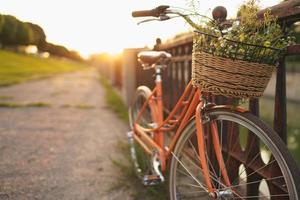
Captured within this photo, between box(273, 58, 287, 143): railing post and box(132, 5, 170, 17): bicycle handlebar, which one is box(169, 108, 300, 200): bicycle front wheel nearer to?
box(273, 58, 287, 143): railing post

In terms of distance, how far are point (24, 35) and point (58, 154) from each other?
1810 inches

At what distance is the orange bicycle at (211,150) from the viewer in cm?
167

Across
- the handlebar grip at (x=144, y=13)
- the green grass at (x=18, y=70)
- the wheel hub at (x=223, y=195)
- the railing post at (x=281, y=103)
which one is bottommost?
the green grass at (x=18, y=70)

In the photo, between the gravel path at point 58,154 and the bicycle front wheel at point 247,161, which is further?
the gravel path at point 58,154

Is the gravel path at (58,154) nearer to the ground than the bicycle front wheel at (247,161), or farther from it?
nearer to the ground

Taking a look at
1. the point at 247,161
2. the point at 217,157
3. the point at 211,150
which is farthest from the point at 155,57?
the point at 217,157

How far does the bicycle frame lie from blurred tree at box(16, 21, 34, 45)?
44.0 meters

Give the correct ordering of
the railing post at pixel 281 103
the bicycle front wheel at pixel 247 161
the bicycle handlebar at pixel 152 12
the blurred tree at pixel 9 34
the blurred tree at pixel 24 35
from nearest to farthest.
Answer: the bicycle front wheel at pixel 247 161 < the railing post at pixel 281 103 < the bicycle handlebar at pixel 152 12 < the blurred tree at pixel 9 34 < the blurred tree at pixel 24 35

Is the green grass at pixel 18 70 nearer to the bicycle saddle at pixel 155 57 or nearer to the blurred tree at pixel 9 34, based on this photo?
the blurred tree at pixel 9 34

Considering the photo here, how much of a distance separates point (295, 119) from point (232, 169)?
7759 mm

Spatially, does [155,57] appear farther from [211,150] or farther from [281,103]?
[281,103]

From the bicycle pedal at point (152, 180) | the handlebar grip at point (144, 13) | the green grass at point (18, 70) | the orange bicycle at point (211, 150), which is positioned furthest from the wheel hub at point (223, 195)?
the green grass at point (18, 70)

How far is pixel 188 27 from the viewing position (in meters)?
1.98

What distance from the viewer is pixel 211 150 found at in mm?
2553
